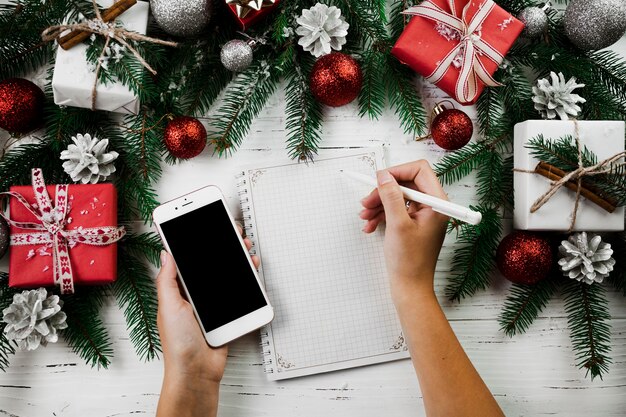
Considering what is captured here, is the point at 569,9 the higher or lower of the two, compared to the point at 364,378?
higher

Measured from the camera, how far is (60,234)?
3.04 ft

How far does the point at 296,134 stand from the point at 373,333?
1.51 ft

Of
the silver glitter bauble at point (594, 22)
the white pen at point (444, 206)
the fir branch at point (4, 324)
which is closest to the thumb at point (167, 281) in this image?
the fir branch at point (4, 324)

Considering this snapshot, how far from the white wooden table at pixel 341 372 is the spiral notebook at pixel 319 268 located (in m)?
0.04

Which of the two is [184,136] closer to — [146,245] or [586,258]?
[146,245]

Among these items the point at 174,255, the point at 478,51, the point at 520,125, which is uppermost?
the point at 478,51

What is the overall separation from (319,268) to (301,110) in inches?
13.6

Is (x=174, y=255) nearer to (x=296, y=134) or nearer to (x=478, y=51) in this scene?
(x=296, y=134)

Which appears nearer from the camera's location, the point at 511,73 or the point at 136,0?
the point at 136,0

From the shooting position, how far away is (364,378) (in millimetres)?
1017

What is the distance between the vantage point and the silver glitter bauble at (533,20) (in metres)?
0.98

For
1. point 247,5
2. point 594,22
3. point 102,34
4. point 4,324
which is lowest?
point 4,324

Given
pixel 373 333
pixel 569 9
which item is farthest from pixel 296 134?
pixel 569 9

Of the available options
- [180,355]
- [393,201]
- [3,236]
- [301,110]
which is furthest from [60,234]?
[393,201]
